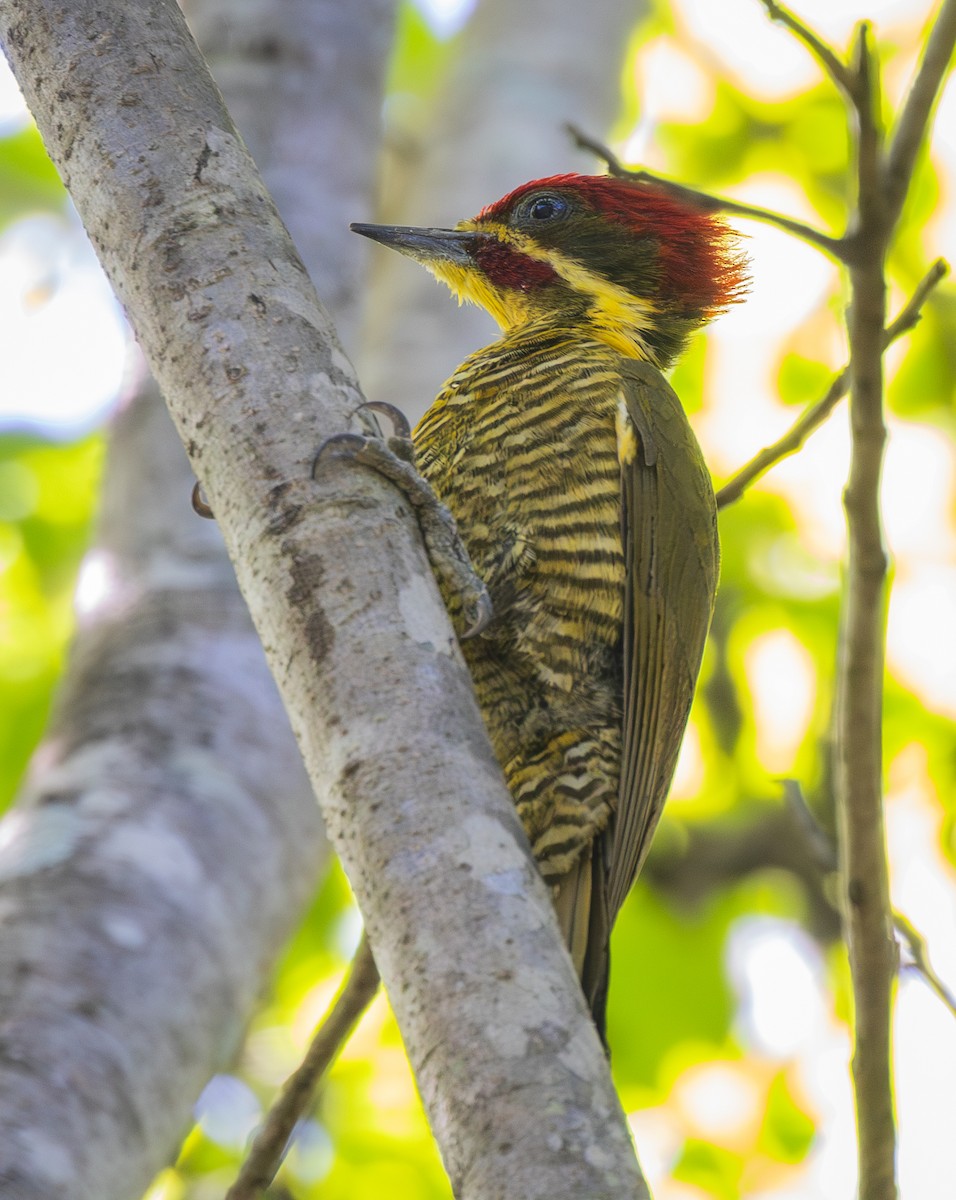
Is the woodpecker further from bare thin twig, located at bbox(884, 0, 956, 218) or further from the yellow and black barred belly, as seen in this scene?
bare thin twig, located at bbox(884, 0, 956, 218)

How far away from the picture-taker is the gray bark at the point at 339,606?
1.28 m

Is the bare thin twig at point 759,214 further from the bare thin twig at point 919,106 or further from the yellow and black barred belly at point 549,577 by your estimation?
the yellow and black barred belly at point 549,577

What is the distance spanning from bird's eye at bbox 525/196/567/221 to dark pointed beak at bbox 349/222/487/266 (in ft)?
0.44

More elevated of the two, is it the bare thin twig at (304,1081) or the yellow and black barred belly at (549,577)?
the yellow and black barred belly at (549,577)

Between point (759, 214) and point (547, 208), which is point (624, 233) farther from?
point (759, 214)

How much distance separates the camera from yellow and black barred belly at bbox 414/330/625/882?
2652 millimetres

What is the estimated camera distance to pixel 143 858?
8.87ft

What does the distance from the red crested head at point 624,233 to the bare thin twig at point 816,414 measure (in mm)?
1123

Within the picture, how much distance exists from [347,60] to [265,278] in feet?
9.83

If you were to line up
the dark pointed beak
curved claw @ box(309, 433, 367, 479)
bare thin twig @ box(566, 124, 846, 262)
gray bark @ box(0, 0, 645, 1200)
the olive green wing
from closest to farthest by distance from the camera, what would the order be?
1. gray bark @ box(0, 0, 645, 1200)
2. curved claw @ box(309, 433, 367, 479)
3. bare thin twig @ box(566, 124, 846, 262)
4. the olive green wing
5. the dark pointed beak

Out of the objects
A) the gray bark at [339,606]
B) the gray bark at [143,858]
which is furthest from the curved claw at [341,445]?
the gray bark at [143,858]

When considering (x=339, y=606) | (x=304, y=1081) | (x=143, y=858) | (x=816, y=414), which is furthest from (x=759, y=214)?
(x=143, y=858)

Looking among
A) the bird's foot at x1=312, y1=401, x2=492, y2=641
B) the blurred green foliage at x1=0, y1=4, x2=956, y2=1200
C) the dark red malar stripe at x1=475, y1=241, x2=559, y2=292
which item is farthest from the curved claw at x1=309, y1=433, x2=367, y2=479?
the blurred green foliage at x1=0, y1=4, x2=956, y2=1200

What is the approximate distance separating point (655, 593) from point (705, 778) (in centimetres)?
298
